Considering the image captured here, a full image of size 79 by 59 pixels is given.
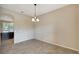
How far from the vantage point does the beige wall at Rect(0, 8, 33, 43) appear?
184 inches

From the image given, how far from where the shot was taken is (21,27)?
5.21 m

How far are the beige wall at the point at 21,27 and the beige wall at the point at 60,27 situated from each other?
717 millimetres

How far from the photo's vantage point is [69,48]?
12.1 ft

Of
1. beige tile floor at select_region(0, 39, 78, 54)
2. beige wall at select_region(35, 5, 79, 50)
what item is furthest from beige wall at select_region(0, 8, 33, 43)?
beige tile floor at select_region(0, 39, 78, 54)

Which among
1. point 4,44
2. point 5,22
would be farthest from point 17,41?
point 5,22

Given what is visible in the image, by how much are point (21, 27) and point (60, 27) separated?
2601 millimetres

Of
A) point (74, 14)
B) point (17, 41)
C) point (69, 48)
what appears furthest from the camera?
point (17, 41)

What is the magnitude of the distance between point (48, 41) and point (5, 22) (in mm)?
2802

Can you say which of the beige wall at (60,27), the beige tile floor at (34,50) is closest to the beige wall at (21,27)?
the beige wall at (60,27)

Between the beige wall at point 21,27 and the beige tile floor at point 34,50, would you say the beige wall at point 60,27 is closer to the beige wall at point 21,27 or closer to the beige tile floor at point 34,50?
the beige tile floor at point 34,50

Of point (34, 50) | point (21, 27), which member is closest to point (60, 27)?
point (34, 50)

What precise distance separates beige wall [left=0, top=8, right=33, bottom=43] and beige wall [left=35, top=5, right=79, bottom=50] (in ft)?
2.35

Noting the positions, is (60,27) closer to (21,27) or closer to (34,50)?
(34,50)
